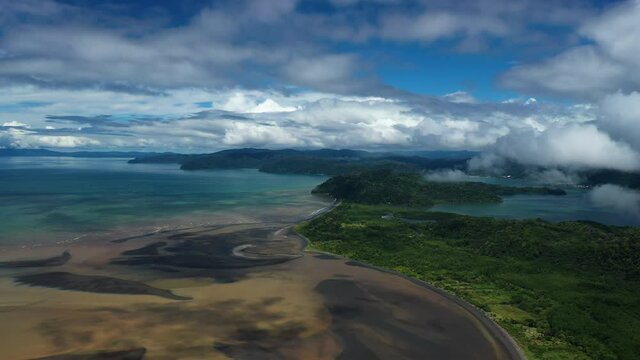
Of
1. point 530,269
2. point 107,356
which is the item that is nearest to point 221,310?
point 107,356

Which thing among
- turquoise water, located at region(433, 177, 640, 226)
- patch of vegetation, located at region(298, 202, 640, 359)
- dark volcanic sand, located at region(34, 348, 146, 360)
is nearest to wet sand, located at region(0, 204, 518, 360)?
dark volcanic sand, located at region(34, 348, 146, 360)

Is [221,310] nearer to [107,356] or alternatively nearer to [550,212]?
[107,356]

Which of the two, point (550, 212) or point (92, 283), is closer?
point (92, 283)

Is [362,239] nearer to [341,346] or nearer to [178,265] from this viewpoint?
[178,265]

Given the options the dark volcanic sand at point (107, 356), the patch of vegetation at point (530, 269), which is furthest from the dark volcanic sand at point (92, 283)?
the patch of vegetation at point (530, 269)

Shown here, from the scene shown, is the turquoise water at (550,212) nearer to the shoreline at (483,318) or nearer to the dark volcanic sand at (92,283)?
the shoreline at (483,318)

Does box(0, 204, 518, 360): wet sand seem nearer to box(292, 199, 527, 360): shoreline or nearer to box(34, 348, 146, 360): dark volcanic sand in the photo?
box(34, 348, 146, 360): dark volcanic sand
